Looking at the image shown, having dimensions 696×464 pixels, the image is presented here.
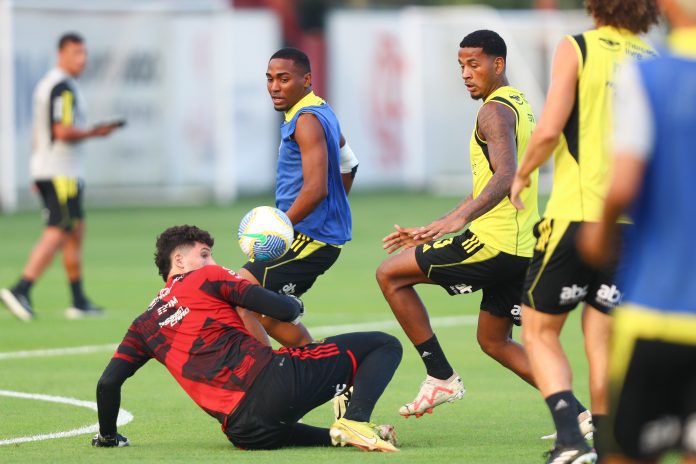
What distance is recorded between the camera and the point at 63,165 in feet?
48.9

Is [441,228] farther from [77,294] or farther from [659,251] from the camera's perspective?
[77,294]

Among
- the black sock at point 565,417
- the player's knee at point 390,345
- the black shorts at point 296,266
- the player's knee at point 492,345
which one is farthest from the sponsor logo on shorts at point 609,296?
the black shorts at point 296,266

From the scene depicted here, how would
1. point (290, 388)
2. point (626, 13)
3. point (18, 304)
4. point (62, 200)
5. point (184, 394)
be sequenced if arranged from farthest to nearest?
1. point (62, 200)
2. point (18, 304)
3. point (184, 394)
4. point (290, 388)
5. point (626, 13)

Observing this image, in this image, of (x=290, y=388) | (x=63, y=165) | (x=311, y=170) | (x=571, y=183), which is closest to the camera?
(x=571, y=183)

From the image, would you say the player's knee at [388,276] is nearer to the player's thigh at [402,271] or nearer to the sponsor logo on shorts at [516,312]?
the player's thigh at [402,271]

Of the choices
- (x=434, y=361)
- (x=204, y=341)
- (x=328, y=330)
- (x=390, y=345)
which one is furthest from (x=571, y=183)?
(x=328, y=330)

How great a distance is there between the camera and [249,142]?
3269cm

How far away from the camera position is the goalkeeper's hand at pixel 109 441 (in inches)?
299

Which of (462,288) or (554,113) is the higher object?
(554,113)

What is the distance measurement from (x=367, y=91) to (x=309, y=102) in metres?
25.9

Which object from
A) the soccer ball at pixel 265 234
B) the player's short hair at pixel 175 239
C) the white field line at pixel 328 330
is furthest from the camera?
the white field line at pixel 328 330

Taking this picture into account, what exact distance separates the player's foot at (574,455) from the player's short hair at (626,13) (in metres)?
1.90

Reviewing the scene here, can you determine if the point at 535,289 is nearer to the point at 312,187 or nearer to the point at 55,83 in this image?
the point at 312,187

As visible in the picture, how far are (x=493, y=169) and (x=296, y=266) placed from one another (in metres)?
1.67
